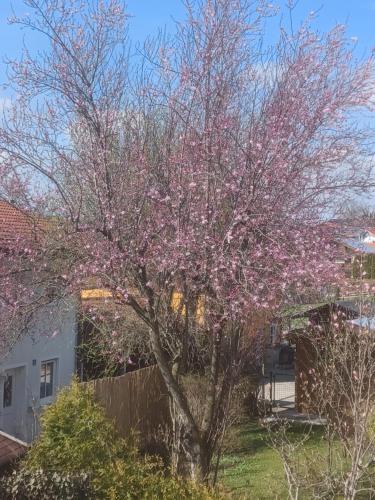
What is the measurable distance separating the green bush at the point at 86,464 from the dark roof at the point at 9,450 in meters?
0.10

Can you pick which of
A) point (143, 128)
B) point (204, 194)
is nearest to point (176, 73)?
point (143, 128)

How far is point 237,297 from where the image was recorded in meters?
5.58

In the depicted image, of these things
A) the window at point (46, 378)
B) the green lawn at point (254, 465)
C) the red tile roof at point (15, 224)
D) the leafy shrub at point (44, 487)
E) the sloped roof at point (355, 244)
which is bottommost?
the green lawn at point (254, 465)

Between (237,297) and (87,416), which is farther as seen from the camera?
(87,416)

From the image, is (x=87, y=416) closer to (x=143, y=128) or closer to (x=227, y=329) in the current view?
(x=227, y=329)

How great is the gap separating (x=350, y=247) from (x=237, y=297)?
2.15 meters

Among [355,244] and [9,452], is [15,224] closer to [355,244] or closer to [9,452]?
[9,452]

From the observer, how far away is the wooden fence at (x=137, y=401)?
11508 millimetres

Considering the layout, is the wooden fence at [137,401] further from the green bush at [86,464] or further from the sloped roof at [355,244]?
the sloped roof at [355,244]

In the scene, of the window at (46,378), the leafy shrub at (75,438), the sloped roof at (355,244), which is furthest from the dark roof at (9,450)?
the window at (46,378)

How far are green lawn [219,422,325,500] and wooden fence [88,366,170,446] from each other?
4.87 ft

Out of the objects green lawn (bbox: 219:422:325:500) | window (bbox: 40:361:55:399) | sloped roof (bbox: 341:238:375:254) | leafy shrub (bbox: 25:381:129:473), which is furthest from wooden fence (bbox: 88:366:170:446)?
sloped roof (bbox: 341:238:375:254)

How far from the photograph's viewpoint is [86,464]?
6.47 m

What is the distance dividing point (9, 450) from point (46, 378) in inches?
340
